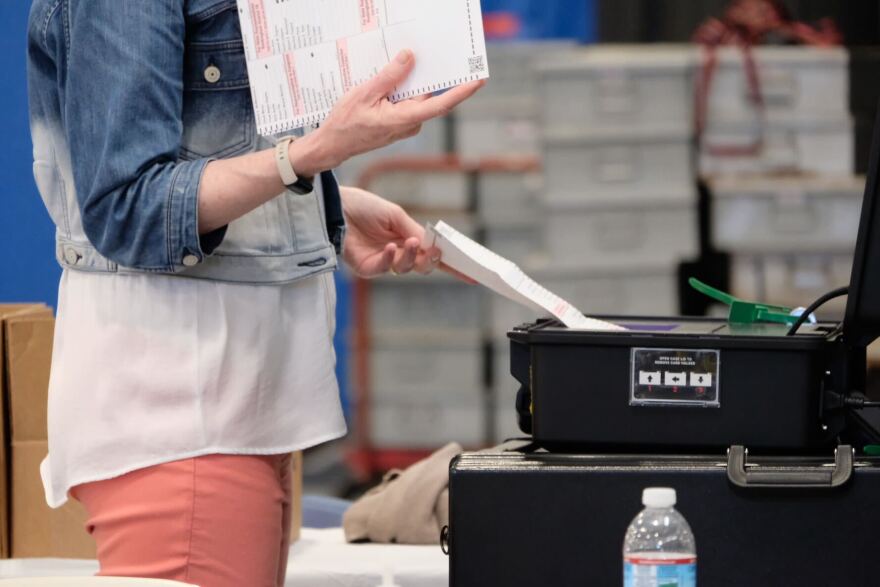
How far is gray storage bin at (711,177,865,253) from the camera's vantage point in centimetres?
463

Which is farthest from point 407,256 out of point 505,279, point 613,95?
point 613,95

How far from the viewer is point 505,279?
58.4 inches

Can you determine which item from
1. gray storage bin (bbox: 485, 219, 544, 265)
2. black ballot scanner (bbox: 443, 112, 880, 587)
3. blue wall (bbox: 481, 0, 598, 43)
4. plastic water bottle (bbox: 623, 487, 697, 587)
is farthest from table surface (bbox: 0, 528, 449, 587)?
blue wall (bbox: 481, 0, 598, 43)

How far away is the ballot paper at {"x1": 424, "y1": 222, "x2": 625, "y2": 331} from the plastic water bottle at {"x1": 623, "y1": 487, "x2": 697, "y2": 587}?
0.75ft

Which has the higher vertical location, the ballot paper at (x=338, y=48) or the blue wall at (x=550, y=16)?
the blue wall at (x=550, y=16)

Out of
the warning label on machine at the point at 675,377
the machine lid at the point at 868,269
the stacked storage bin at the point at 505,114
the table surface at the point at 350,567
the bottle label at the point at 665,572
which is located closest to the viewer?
the bottle label at the point at 665,572

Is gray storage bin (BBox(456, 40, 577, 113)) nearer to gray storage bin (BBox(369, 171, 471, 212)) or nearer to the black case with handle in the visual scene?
gray storage bin (BBox(369, 171, 471, 212))

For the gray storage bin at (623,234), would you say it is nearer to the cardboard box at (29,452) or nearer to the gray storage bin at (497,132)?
the gray storage bin at (497,132)

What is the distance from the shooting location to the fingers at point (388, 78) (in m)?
1.33

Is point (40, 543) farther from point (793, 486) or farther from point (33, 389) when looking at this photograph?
point (793, 486)

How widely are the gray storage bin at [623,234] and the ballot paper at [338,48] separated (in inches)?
133

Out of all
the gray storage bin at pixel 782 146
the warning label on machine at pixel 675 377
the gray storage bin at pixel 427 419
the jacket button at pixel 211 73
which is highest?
the gray storage bin at pixel 782 146

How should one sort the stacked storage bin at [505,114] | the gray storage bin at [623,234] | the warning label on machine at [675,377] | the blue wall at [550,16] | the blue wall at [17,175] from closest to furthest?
the warning label on machine at [675,377] → the blue wall at [17,175] → the gray storage bin at [623,234] → the stacked storage bin at [505,114] → the blue wall at [550,16]

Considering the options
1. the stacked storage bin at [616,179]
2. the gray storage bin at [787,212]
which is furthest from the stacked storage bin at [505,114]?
the gray storage bin at [787,212]
